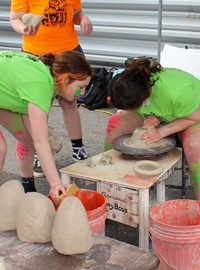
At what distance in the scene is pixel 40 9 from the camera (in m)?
3.75

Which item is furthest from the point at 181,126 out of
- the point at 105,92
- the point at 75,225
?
the point at 105,92

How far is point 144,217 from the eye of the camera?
260cm

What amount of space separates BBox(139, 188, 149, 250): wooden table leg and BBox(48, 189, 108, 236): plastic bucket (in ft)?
0.68

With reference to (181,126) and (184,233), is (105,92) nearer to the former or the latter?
(181,126)

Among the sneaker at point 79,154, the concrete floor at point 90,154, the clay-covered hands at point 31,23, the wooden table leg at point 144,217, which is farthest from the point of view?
the sneaker at point 79,154

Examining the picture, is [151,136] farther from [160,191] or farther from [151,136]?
[160,191]

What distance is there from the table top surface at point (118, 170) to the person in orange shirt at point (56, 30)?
2.59 ft

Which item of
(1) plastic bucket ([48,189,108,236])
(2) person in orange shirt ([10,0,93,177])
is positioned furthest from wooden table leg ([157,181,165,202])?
(2) person in orange shirt ([10,0,93,177])

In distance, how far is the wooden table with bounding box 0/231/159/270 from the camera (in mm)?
1804

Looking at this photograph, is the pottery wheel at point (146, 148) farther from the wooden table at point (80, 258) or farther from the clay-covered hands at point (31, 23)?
the clay-covered hands at point (31, 23)

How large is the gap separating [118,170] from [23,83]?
2.37 ft

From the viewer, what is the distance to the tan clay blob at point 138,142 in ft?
9.67

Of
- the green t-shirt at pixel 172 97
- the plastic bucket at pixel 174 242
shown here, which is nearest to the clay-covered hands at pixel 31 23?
the green t-shirt at pixel 172 97

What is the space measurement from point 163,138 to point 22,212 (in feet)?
4.30
